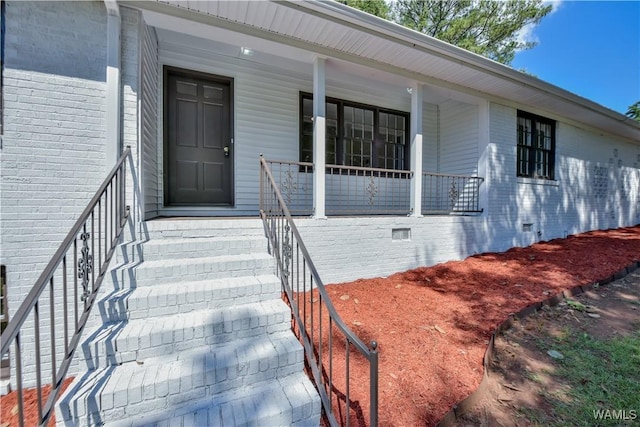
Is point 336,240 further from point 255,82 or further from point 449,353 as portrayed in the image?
point 255,82

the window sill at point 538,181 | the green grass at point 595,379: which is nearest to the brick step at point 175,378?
the green grass at point 595,379

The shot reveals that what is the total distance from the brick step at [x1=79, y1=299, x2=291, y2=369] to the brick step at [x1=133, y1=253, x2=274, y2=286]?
39 cm

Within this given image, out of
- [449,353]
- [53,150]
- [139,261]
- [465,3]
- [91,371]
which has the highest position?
[465,3]

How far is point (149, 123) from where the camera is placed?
3566 millimetres

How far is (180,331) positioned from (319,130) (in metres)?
3.16

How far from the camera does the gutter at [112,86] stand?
297 centimetres

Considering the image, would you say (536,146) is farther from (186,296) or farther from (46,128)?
(46,128)

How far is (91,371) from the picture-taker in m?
1.87

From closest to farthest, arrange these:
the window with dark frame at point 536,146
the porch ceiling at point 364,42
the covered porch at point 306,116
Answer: the porch ceiling at point 364,42 < the covered porch at point 306,116 < the window with dark frame at point 536,146

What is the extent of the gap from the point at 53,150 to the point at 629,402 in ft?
18.6

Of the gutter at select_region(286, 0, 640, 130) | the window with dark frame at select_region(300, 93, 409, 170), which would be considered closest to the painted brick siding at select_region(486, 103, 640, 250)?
the gutter at select_region(286, 0, 640, 130)

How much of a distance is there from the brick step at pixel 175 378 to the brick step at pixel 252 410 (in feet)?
0.16

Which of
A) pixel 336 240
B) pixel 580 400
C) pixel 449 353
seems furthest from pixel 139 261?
pixel 580 400

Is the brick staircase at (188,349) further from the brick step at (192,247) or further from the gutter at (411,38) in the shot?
the gutter at (411,38)
